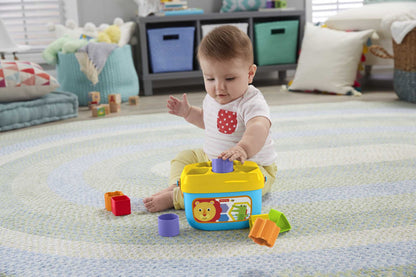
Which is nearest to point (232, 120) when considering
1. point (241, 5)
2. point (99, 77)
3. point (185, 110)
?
point (185, 110)

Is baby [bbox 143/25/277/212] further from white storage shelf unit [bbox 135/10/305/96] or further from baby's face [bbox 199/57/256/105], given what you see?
white storage shelf unit [bbox 135/10/305/96]

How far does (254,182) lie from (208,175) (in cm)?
9

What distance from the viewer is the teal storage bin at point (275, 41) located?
2.99 m

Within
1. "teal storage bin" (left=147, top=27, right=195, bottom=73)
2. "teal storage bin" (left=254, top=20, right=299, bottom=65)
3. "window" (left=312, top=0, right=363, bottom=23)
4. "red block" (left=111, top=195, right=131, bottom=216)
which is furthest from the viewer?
"window" (left=312, top=0, right=363, bottom=23)

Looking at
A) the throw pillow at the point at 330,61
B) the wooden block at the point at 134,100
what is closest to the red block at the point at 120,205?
the wooden block at the point at 134,100

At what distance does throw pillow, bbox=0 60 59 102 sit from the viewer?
200 centimetres

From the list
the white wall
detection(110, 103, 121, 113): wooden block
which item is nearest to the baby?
detection(110, 103, 121, 113): wooden block

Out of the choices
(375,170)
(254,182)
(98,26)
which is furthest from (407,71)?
(98,26)

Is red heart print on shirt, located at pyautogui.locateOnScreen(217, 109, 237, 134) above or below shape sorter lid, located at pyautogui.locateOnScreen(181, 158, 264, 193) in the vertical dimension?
above

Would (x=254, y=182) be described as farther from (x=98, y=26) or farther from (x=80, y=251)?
(x=98, y=26)

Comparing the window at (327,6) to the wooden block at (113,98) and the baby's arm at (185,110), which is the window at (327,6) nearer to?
the wooden block at (113,98)

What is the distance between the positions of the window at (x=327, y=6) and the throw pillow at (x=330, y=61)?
3.04 feet

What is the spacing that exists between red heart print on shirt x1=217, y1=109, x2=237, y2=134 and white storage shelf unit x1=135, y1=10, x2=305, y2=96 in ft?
6.10

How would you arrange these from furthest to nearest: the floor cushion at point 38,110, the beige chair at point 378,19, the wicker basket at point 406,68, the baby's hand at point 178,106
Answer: the beige chair at point 378,19, the wicker basket at point 406,68, the floor cushion at point 38,110, the baby's hand at point 178,106
